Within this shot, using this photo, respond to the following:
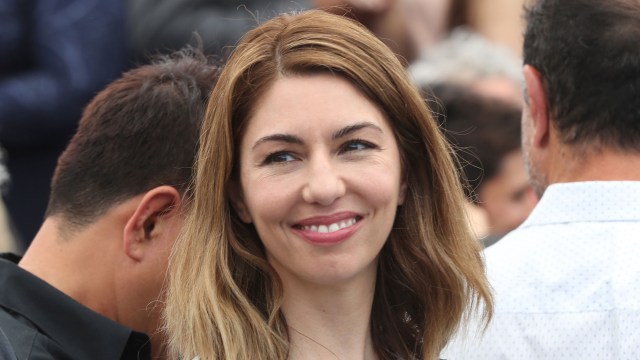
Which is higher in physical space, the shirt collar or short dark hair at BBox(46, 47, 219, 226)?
short dark hair at BBox(46, 47, 219, 226)

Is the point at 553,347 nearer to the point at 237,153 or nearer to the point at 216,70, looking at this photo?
the point at 237,153

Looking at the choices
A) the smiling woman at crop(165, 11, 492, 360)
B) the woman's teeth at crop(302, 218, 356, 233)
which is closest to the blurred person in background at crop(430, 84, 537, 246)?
the smiling woman at crop(165, 11, 492, 360)

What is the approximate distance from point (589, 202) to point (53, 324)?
139 centimetres

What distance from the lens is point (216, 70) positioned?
366 cm

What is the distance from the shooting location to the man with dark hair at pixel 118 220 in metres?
3.28

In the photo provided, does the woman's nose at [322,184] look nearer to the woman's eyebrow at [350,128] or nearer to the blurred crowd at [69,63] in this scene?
the woman's eyebrow at [350,128]

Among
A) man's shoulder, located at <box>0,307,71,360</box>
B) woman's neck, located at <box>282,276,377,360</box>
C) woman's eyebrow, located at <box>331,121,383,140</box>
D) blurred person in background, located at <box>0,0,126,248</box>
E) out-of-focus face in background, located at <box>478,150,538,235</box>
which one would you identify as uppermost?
blurred person in background, located at <box>0,0,126,248</box>

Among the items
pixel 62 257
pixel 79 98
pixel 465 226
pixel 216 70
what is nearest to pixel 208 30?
pixel 79 98

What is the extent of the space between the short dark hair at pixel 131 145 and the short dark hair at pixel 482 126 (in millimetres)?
1961

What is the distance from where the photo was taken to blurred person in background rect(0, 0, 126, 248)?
526 cm

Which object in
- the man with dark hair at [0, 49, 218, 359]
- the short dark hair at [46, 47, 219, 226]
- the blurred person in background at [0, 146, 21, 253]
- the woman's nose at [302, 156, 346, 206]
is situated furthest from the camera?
the blurred person in background at [0, 146, 21, 253]

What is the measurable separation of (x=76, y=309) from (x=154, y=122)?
56 centimetres

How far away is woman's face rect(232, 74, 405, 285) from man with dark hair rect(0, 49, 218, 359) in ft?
1.97

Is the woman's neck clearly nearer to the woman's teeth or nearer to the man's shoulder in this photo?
the woman's teeth
